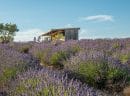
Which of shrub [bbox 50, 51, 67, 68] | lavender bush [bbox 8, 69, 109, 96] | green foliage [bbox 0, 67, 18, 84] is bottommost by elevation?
shrub [bbox 50, 51, 67, 68]

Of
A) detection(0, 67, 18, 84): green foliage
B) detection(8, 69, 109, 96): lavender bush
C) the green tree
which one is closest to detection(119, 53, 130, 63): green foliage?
detection(0, 67, 18, 84): green foliage

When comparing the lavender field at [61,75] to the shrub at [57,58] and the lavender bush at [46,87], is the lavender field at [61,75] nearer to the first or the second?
the lavender bush at [46,87]

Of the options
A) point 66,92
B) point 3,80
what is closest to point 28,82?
point 66,92

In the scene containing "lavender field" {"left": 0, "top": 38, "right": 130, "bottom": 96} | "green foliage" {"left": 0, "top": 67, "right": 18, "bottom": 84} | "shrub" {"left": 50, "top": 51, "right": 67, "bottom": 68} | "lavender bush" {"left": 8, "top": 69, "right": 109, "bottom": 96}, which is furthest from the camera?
"shrub" {"left": 50, "top": 51, "right": 67, "bottom": 68}

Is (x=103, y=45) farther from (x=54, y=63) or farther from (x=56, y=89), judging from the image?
(x=56, y=89)

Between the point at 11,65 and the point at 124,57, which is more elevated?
the point at 11,65

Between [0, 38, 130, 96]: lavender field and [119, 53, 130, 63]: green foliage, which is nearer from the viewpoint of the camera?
[0, 38, 130, 96]: lavender field

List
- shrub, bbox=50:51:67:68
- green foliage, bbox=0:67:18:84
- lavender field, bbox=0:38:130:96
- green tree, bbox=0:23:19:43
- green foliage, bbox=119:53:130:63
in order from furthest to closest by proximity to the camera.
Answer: green tree, bbox=0:23:19:43 < shrub, bbox=50:51:67:68 < green foliage, bbox=119:53:130:63 < green foliage, bbox=0:67:18:84 < lavender field, bbox=0:38:130:96

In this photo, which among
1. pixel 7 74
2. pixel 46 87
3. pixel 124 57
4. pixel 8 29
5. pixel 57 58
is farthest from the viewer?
pixel 8 29

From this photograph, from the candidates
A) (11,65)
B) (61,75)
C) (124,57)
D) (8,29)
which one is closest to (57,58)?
(124,57)

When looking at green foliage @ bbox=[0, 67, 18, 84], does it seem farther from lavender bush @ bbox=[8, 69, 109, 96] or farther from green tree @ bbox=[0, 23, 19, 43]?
green tree @ bbox=[0, 23, 19, 43]

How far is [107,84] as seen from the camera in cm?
629

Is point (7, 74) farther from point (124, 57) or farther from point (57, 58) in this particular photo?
point (57, 58)

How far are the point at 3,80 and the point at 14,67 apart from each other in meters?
0.41
